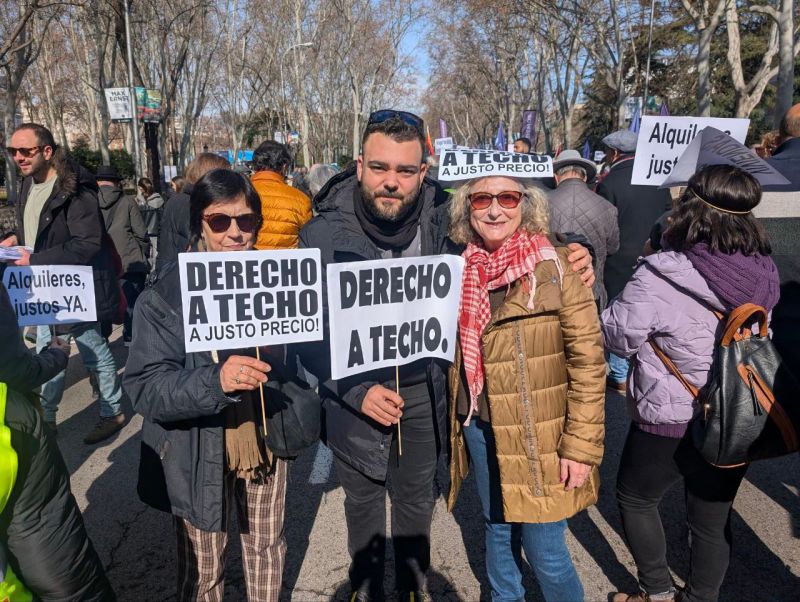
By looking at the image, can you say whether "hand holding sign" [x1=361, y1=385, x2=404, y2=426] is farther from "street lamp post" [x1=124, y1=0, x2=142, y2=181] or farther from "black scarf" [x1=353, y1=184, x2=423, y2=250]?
"street lamp post" [x1=124, y1=0, x2=142, y2=181]

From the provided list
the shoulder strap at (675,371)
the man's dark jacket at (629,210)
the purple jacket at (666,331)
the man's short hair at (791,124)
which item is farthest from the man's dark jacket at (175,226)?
the man's short hair at (791,124)

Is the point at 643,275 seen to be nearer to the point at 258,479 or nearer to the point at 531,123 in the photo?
the point at 258,479

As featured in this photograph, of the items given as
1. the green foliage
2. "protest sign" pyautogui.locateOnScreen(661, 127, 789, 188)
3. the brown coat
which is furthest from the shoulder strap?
the green foliage

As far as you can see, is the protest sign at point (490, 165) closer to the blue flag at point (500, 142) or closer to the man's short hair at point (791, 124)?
the man's short hair at point (791, 124)

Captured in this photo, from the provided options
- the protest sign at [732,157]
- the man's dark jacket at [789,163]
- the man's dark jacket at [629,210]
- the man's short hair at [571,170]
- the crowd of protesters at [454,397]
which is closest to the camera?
the crowd of protesters at [454,397]

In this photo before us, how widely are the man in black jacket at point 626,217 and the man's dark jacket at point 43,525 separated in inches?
174

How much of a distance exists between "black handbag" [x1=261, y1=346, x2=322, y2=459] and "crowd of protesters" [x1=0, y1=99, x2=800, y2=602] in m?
0.06

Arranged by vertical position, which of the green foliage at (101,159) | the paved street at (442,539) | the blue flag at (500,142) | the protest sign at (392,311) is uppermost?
the green foliage at (101,159)

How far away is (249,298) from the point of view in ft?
6.70

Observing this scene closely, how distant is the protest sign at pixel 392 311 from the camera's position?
210 centimetres

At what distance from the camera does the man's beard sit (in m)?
2.35

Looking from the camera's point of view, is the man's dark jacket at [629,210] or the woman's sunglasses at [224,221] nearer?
the woman's sunglasses at [224,221]

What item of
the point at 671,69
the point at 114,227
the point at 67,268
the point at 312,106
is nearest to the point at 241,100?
the point at 312,106

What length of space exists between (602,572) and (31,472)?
2.65m
